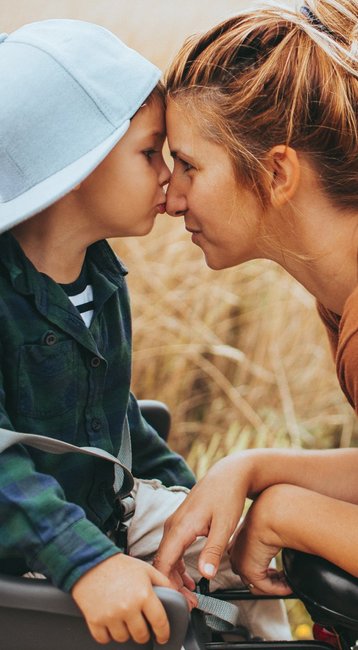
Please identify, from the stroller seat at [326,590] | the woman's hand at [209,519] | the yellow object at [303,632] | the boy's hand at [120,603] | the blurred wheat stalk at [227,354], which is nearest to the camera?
the boy's hand at [120,603]

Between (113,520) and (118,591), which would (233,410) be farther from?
(118,591)

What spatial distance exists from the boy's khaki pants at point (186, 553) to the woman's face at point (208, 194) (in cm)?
49

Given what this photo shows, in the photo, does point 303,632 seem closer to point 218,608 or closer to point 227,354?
point 227,354

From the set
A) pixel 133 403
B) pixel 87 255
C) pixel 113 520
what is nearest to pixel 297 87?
pixel 87 255

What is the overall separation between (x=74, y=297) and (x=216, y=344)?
4.70 ft

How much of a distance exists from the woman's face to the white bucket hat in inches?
5.6

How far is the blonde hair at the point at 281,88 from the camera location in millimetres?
1437

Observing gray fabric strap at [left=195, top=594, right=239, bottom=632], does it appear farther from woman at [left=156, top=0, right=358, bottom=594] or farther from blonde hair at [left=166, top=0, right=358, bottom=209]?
blonde hair at [left=166, top=0, right=358, bottom=209]

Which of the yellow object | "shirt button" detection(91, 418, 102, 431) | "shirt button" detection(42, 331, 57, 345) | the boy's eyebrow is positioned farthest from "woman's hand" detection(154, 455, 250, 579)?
the yellow object

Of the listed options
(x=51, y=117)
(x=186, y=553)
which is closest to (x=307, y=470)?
(x=186, y=553)

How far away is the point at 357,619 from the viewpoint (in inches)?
49.9

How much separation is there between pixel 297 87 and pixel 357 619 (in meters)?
0.84

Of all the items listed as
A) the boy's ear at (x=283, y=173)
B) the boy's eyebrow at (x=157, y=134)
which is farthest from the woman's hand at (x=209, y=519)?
the boy's eyebrow at (x=157, y=134)

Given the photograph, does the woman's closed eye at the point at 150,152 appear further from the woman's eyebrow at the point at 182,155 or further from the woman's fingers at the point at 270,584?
the woman's fingers at the point at 270,584
